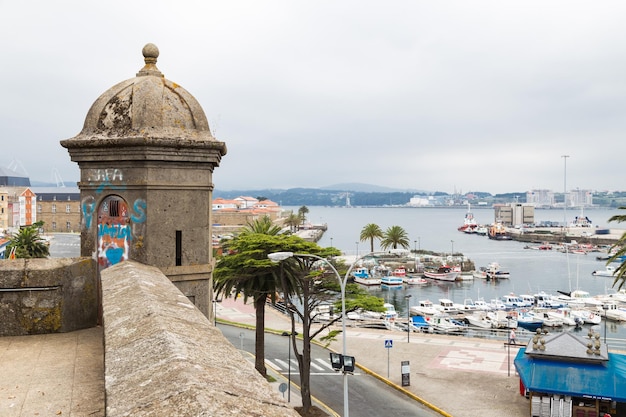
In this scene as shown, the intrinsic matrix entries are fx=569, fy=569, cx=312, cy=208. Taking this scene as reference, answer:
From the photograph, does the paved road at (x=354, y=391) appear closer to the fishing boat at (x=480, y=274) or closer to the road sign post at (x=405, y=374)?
the road sign post at (x=405, y=374)

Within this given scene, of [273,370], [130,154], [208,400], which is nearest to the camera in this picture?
[208,400]

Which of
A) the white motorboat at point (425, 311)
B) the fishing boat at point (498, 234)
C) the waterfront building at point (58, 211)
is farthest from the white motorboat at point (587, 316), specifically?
the fishing boat at point (498, 234)

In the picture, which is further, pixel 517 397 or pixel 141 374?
pixel 517 397

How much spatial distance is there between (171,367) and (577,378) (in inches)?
960

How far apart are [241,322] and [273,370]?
49.6 feet

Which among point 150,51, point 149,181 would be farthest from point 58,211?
point 149,181

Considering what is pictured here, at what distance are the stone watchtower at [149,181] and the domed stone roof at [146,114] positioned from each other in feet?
0.05

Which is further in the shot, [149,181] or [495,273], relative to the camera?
[495,273]

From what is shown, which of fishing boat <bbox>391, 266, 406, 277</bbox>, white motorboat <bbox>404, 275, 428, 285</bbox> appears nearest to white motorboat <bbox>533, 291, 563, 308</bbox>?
white motorboat <bbox>404, 275, 428, 285</bbox>

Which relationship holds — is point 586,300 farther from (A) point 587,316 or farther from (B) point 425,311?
(B) point 425,311

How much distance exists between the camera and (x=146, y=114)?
8.19 metres

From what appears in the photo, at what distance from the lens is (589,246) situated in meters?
149

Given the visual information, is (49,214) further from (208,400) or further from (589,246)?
(208,400)

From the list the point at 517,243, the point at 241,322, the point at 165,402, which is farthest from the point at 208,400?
the point at 517,243
